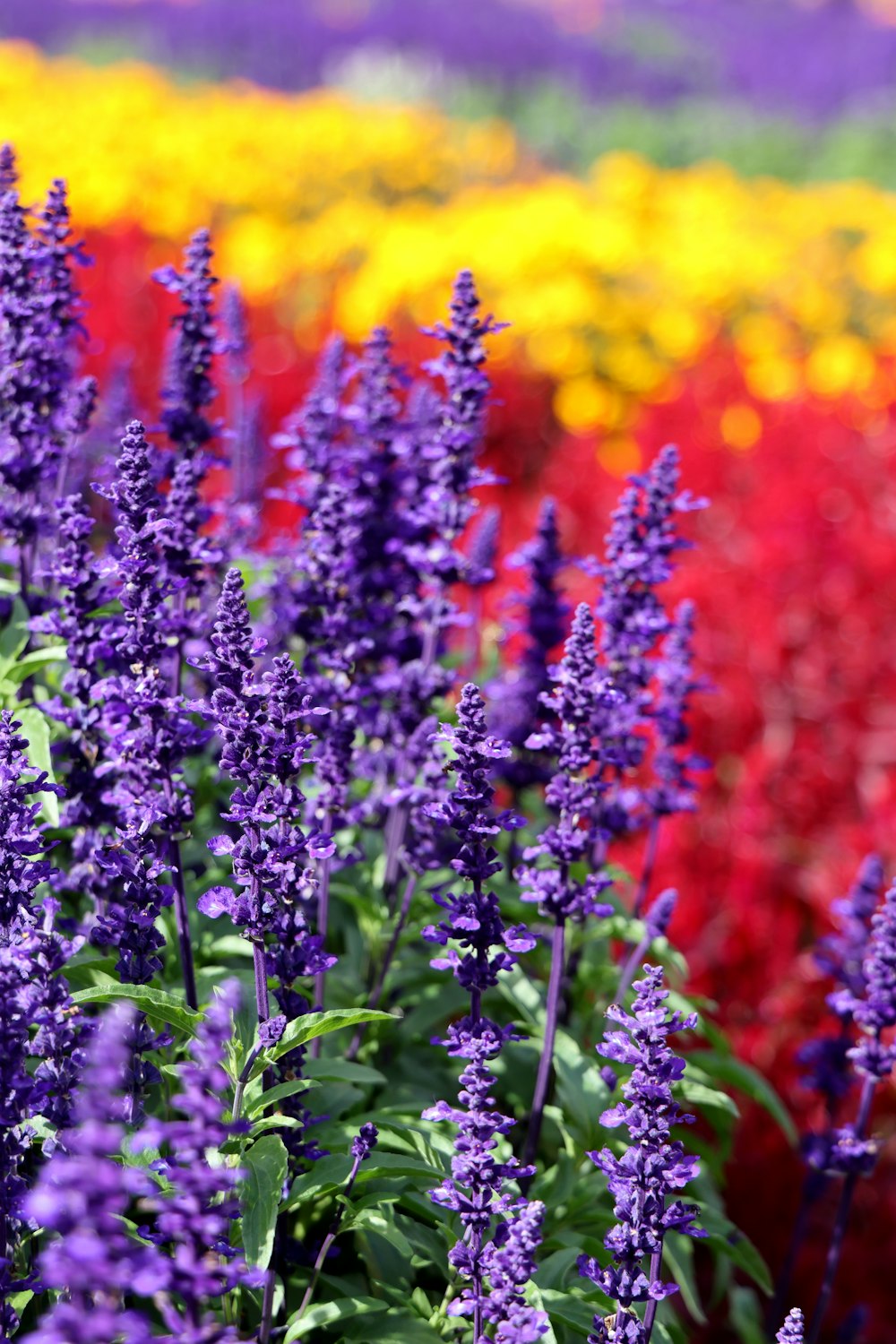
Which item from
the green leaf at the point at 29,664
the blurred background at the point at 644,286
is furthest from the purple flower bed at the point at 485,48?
the green leaf at the point at 29,664

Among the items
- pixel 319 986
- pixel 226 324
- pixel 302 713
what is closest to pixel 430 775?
pixel 319 986

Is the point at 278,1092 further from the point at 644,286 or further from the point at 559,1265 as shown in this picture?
the point at 644,286

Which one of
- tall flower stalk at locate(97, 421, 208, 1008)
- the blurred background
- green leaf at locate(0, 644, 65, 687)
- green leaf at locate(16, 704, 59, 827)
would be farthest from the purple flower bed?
tall flower stalk at locate(97, 421, 208, 1008)

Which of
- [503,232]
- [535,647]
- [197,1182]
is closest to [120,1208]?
[197,1182]

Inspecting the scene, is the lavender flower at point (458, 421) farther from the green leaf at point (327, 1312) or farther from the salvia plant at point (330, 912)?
the green leaf at point (327, 1312)

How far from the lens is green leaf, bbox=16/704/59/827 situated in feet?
7.52

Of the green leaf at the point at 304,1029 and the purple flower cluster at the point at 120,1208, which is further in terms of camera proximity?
the green leaf at the point at 304,1029

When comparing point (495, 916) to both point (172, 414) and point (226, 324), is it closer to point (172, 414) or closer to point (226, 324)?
point (172, 414)

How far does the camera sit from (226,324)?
11.9ft

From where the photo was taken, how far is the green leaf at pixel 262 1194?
6.01ft

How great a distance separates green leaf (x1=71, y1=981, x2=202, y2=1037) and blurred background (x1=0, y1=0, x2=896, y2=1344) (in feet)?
5.65

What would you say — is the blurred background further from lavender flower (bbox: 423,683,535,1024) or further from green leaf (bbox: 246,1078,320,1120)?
green leaf (bbox: 246,1078,320,1120)

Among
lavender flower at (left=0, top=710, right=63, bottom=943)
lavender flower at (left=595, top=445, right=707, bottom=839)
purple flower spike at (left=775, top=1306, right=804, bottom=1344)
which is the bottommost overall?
purple flower spike at (left=775, top=1306, right=804, bottom=1344)

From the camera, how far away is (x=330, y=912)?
314cm
